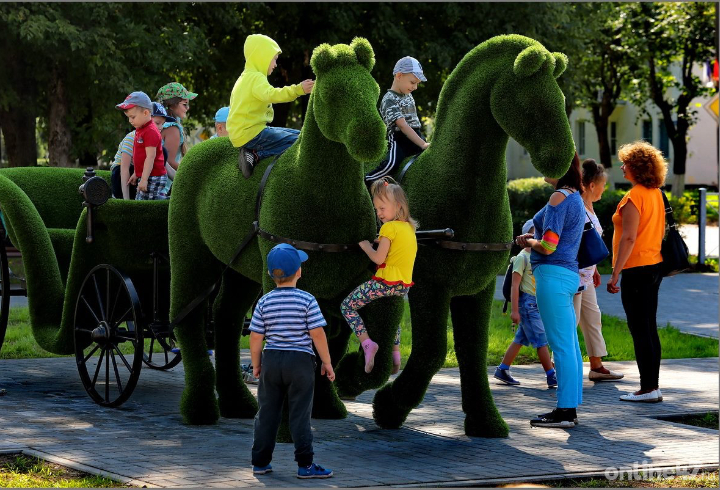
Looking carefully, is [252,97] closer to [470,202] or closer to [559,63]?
[470,202]

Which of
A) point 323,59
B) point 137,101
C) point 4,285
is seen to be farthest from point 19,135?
point 323,59

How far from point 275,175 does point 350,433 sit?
1.85 meters

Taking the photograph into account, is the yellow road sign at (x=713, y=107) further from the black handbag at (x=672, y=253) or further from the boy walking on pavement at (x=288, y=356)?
the boy walking on pavement at (x=288, y=356)

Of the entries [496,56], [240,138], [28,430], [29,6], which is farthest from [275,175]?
[29,6]

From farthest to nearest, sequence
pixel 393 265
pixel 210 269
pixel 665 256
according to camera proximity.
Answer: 1. pixel 665 256
2. pixel 210 269
3. pixel 393 265

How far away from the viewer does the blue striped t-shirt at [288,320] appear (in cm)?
619

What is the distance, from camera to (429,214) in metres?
7.39

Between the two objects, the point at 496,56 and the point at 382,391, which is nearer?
the point at 496,56

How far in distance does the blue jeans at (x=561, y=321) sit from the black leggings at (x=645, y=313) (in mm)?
1325

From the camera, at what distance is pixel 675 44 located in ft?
114

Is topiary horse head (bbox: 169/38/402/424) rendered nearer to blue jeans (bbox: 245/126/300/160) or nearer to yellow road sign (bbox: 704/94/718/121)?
blue jeans (bbox: 245/126/300/160)

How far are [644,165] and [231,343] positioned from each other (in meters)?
3.63

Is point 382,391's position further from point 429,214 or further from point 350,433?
point 429,214

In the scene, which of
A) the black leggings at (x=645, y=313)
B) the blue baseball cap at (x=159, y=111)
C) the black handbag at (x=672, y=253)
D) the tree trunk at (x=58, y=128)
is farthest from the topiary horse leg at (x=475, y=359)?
the tree trunk at (x=58, y=128)
